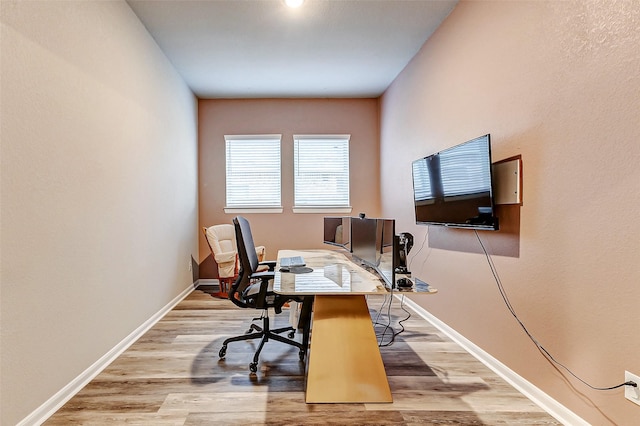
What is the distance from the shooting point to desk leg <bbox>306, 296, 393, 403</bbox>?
188 centimetres

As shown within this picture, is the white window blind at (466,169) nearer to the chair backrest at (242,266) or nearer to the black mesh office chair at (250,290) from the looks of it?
the black mesh office chair at (250,290)

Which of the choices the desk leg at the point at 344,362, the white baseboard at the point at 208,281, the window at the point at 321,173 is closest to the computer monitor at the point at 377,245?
the desk leg at the point at 344,362

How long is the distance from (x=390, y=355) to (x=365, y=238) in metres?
0.98

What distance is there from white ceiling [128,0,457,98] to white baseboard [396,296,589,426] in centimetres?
293

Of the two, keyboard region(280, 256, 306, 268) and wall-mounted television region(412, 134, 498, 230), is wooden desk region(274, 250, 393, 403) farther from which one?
wall-mounted television region(412, 134, 498, 230)

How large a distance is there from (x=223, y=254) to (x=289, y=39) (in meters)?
2.72

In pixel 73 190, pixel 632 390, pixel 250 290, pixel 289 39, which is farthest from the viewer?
pixel 289 39

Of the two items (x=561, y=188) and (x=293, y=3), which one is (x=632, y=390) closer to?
(x=561, y=188)

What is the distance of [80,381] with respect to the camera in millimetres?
2025

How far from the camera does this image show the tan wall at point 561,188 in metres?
1.41

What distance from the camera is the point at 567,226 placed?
1671mm

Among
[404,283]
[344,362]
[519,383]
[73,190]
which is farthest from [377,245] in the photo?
[73,190]

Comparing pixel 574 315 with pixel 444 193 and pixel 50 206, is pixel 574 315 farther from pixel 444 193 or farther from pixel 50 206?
pixel 50 206

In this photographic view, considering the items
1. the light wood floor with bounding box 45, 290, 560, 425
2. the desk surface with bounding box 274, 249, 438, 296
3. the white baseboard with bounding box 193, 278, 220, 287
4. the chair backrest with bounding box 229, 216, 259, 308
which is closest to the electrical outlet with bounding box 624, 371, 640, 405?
the light wood floor with bounding box 45, 290, 560, 425
